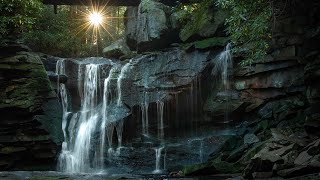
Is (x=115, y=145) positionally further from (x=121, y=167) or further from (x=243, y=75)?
(x=243, y=75)

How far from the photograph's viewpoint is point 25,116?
16719mm

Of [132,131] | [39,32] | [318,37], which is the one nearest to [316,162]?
[318,37]

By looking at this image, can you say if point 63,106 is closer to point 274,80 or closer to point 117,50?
point 117,50

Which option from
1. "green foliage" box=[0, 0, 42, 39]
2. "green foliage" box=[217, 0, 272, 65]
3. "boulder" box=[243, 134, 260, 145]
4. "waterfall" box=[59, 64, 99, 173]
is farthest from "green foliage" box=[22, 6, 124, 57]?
"boulder" box=[243, 134, 260, 145]

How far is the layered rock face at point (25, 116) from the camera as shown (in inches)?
641

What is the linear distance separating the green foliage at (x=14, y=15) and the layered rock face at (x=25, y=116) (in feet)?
2.84

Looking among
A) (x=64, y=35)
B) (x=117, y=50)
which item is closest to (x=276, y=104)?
(x=117, y=50)

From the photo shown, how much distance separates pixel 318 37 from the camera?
14.6m

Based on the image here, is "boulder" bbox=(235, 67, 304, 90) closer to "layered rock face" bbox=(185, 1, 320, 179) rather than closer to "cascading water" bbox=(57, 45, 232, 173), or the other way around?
"layered rock face" bbox=(185, 1, 320, 179)

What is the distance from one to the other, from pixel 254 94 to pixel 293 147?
6.82 m

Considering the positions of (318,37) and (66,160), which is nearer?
(318,37)

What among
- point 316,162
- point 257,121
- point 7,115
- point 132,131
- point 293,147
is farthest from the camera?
point 132,131

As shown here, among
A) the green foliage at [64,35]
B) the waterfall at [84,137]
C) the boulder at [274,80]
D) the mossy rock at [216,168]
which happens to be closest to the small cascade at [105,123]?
the waterfall at [84,137]

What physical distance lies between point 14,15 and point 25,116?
5.26 m
